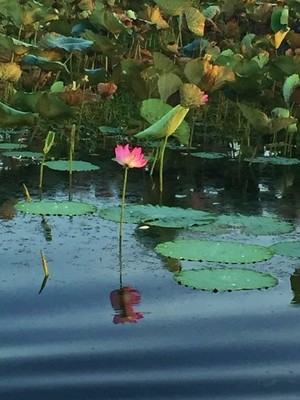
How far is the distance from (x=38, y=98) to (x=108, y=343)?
1.72m

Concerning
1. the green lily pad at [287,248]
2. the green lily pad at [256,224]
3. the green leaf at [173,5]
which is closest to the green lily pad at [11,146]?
the green lily pad at [256,224]

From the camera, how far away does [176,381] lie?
4.37 ft

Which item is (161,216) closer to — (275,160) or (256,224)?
(256,224)

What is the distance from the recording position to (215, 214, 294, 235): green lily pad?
7.07 feet

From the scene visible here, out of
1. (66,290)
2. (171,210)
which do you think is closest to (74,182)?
(171,210)

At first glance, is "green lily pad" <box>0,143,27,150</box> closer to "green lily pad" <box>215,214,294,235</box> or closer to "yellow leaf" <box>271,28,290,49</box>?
"green lily pad" <box>215,214,294,235</box>

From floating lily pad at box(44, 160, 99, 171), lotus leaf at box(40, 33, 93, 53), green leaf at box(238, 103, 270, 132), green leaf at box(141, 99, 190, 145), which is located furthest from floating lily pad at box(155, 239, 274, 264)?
lotus leaf at box(40, 33, 93, 53)

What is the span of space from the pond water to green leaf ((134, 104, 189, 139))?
317mm

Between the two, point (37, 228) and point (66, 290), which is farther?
point (37, 228)

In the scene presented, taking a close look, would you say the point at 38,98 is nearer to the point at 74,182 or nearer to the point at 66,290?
the point at 74,182

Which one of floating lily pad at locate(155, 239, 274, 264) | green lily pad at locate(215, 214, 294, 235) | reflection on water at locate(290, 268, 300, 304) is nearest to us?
reflection on water at locate(290, 268, 300, 304)

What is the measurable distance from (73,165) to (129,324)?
1345 millimetres

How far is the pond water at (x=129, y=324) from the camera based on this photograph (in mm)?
1316

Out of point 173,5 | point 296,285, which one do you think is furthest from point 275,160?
point 173,5
